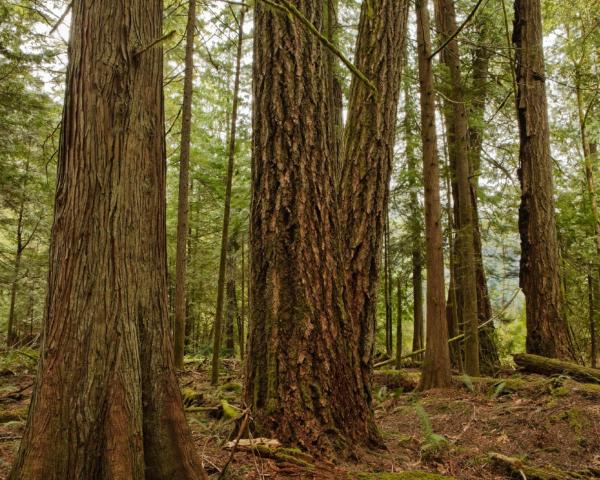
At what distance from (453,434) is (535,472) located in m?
1.29

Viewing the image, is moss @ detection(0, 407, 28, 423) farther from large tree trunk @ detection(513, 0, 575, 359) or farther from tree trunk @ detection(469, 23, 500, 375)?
tree trunk @ detection(469, 23, 500, 375)

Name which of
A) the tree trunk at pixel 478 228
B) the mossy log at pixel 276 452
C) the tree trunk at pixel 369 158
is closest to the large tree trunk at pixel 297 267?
the mossy log at pixel 276 452

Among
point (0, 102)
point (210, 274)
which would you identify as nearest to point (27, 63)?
point (0, 102)

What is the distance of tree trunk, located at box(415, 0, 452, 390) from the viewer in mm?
5988

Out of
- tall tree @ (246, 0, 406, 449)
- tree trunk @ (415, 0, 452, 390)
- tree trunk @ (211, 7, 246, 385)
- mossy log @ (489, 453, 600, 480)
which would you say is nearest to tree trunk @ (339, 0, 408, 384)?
Answer: tall tree @ (246, 0, 406, 449)

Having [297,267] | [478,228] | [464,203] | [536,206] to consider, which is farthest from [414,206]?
[297,267]

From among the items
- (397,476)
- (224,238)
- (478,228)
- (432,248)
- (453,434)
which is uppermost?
(478,228)

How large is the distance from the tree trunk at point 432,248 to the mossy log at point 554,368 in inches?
63.3

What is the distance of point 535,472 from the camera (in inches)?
131

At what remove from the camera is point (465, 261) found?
21.7ft

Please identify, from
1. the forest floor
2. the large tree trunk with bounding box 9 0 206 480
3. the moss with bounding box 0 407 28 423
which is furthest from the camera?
the moss with bounding box 0 407 28 423

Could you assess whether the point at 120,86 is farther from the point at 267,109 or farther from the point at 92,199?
the point at 267,109

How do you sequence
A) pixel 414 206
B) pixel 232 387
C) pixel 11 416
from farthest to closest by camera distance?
pixel 414 206, pixel 232 387, pixel 11 416

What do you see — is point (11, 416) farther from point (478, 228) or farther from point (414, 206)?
point (414, 206)
